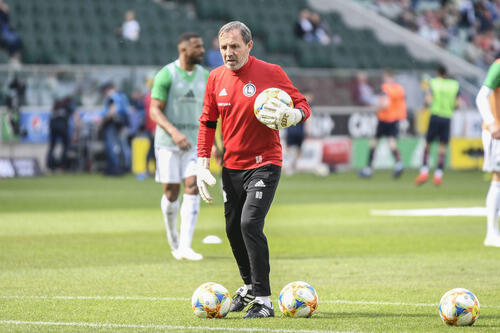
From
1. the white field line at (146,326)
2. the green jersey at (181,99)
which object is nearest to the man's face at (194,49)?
the green jersey at (181,99)

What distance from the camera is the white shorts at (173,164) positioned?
1146 centimetres

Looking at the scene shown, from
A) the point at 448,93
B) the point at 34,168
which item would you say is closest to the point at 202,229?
the point at 448,93

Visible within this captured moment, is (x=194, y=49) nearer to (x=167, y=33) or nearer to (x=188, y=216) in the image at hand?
(x=188, y=216)

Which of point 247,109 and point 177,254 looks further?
point 177,254

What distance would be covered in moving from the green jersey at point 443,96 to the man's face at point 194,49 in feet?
47.0

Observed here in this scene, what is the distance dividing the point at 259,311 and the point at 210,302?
0.38 metres

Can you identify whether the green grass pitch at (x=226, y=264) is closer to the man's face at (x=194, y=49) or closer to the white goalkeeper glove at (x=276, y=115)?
the white goalkeeper glove at (x=276, y=115)

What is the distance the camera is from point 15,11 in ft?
101

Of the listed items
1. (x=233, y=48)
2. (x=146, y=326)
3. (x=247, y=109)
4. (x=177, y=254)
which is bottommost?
(x=177, y=254)

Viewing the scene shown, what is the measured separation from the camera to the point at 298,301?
7.43 metres

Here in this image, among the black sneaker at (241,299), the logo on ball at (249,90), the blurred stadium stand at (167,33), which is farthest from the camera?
the blurred stadium stand at (167,33)

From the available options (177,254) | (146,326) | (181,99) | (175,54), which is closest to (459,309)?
(146,326)

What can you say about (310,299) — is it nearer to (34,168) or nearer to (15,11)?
(34,168)

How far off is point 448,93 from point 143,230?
12314mm
